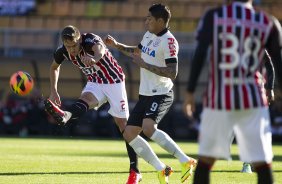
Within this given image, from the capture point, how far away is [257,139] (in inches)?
278

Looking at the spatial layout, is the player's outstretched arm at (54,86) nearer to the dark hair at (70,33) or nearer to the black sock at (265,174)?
the dark hair at (70,33)

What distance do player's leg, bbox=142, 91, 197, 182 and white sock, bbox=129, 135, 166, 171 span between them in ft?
0.46

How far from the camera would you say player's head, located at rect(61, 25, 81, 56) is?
11109mm

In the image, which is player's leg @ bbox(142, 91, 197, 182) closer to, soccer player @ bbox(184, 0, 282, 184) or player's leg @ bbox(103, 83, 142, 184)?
player's leg @ bbox(103, 83, 142, 184)

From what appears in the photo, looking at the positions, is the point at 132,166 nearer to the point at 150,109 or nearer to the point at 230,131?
the point at 150,109

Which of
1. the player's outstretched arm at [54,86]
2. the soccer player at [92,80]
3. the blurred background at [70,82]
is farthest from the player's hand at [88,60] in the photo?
the blurred background at [70,82]

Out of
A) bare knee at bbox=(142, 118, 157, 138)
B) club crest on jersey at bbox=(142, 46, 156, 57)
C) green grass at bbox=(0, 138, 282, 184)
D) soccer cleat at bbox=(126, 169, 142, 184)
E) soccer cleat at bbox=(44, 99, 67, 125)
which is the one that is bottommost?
green grass at bbox=(0, 138, 282, 184)

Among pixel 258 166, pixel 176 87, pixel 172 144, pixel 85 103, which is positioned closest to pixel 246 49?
pixel 258 166

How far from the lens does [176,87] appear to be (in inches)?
1029

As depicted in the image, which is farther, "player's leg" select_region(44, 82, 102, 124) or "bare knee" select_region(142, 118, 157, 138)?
"player's leg" select_region(44, 82, 102, 124)

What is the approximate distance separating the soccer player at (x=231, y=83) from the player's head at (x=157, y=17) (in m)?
3.06

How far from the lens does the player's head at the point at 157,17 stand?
10148mm

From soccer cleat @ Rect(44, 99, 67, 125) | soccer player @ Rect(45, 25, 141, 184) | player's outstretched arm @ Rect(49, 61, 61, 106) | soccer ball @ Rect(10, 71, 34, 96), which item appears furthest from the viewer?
soccer ball @ Rect(10, 71, 34, 96)

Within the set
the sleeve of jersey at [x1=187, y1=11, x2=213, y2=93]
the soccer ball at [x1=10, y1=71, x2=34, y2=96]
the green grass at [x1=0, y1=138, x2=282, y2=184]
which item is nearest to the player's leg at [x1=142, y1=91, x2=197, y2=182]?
the green grass at [x1=0, y1=138, x2=282, y2=184]
